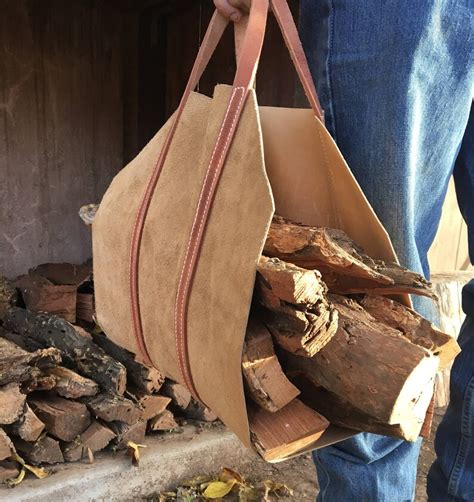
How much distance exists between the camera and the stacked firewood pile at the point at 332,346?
710 millimetres

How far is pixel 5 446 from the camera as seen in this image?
5.66 ft

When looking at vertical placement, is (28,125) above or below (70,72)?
below

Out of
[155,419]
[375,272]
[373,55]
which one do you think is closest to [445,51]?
[373,55]

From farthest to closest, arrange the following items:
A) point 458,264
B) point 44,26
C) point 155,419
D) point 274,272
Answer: point 458,264, point 44,26, point 155,419, point 274,272

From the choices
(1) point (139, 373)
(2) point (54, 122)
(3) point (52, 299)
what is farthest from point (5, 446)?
(2) point (54, 122)

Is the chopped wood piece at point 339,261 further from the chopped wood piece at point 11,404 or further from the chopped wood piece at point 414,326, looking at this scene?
the chopped wood piece at point 11,404

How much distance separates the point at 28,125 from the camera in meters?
2.91

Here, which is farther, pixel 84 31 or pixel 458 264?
pixel 458 264

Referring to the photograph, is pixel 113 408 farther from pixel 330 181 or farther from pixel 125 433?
pixel 330 181

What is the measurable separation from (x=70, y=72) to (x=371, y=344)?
8.91ft

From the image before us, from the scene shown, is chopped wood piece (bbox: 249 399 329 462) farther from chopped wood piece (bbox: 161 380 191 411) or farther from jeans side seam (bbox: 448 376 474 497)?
chopped wood piece (bbox: 161 380 191 411)

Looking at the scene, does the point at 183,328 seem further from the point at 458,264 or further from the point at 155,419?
the point at 458,264

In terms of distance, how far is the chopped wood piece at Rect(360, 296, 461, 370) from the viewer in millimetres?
787

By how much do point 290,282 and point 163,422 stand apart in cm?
158
